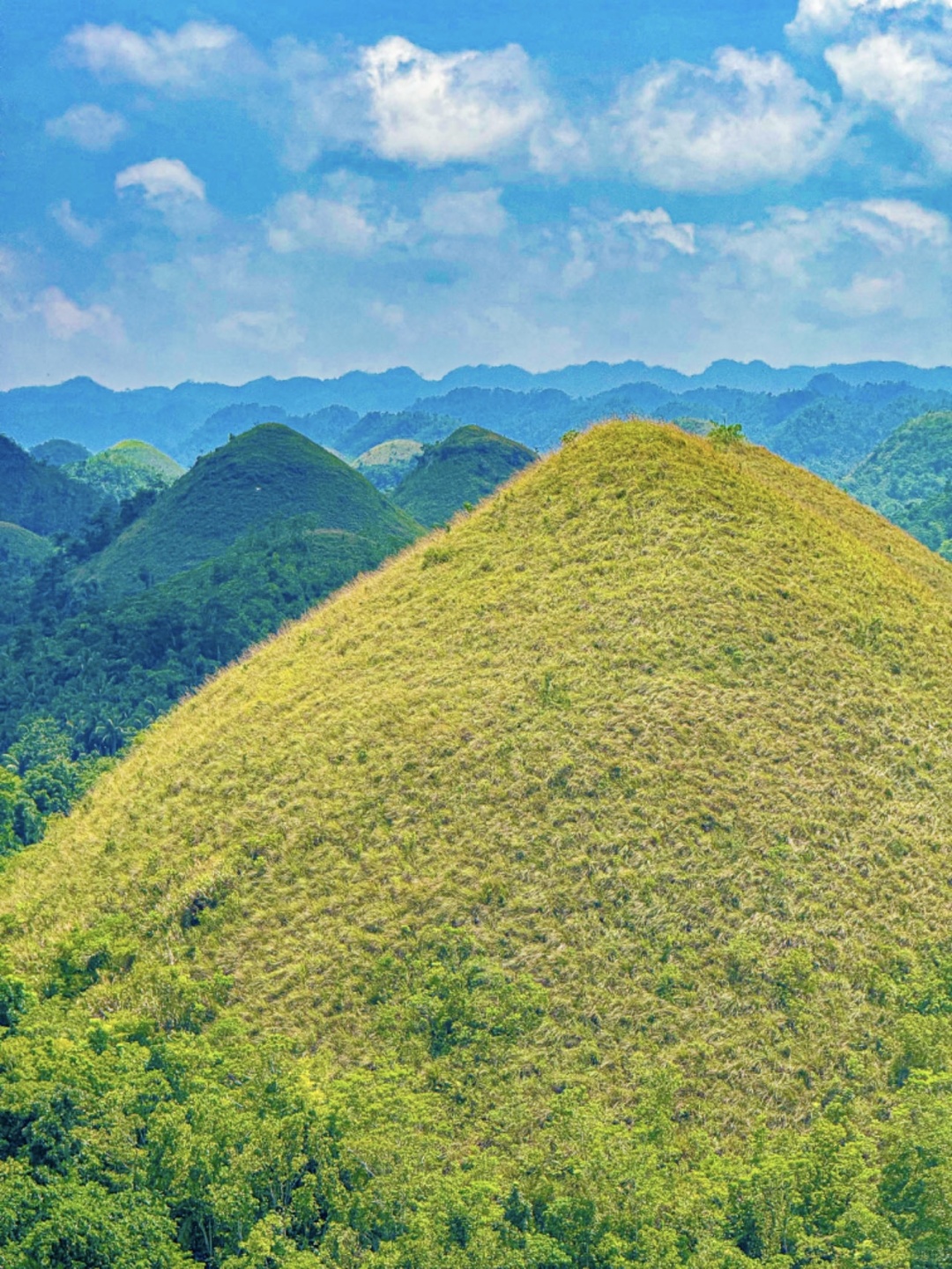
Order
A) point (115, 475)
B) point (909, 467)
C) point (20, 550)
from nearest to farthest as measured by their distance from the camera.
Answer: point (20, 550), point (909, 467), point (115, 475)

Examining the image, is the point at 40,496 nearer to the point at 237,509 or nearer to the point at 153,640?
the point at 237,509

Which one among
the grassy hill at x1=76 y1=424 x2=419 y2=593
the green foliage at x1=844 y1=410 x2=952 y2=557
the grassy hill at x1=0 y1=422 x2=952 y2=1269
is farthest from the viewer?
the green foliage at x1=844 y1=410 x2=952 y2=557

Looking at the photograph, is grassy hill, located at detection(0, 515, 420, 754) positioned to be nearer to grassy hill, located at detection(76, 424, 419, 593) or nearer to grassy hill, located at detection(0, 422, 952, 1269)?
grassy hill, located at detection(76, 424, 419, 593)

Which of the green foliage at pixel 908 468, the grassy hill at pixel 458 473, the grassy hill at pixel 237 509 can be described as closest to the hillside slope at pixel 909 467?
the green foliage at pixel 908 468

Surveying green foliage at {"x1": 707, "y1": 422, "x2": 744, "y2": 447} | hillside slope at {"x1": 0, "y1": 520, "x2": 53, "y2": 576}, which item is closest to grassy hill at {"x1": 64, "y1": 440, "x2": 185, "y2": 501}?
hillside slope at {"x1": 0, "y1": 520, "x2": 53, "y2": 576}

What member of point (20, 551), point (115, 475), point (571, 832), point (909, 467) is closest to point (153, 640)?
point (571, 832)

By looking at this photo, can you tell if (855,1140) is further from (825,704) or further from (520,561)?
(520,561)

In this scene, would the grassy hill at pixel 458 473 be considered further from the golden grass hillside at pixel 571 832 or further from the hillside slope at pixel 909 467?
the golden grass hillside at pixel 571 832

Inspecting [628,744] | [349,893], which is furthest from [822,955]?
[349,893]
